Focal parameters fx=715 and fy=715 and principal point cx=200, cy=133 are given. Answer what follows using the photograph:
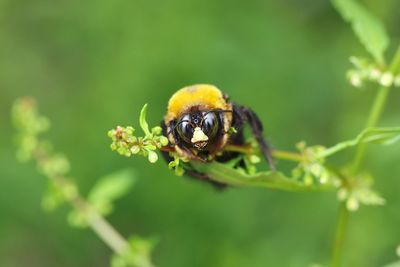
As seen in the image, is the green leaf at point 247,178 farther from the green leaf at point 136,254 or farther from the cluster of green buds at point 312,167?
the green leaf at point 136,254

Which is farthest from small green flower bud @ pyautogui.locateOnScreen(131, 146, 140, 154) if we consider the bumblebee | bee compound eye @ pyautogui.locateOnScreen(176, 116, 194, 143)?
bee compound eye @ pyautogui.locateOnScreen(176, 116, 194, 143)

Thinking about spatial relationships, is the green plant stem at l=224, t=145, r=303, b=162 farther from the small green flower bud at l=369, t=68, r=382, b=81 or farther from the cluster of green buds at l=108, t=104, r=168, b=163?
the cluster of green buds at l=108, t=104, r=168, b=163

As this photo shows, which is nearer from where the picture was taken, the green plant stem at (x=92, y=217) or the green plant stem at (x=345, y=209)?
the green plant stem at (x=345, y=209)

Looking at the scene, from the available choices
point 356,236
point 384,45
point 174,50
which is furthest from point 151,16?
point 384,45

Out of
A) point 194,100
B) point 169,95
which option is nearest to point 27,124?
point 194,100

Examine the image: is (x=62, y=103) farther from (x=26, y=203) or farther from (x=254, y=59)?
(x=254, y=59)

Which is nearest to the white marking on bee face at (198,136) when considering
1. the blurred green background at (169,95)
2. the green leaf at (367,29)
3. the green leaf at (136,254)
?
the green leaf at (367,29)

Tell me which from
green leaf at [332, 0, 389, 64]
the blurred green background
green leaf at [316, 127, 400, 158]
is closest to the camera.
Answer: green leaf at [316, 127, 400, 158]
